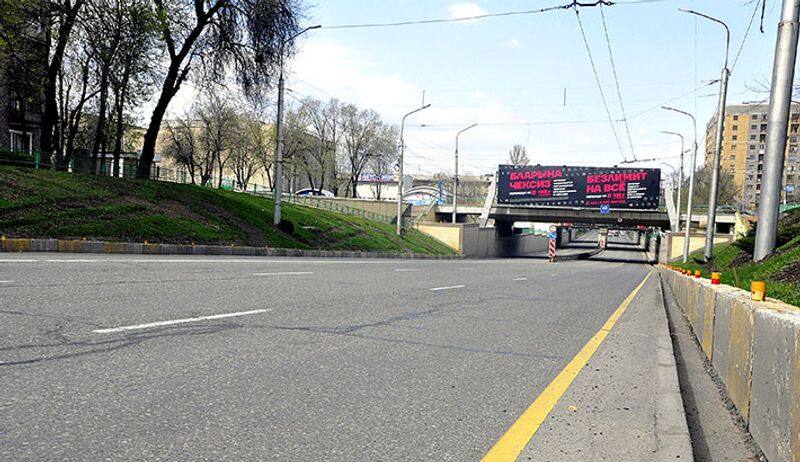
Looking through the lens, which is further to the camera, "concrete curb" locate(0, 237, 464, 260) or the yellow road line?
"concrete curb" locate(0, 237, 464, 260)

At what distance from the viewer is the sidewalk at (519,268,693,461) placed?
384 cm

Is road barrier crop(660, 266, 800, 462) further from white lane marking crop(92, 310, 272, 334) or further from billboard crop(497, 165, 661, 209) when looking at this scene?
billboard crop(497, 165, 661, 209)

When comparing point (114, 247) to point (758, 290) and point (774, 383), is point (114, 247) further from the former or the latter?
point (774, 383)

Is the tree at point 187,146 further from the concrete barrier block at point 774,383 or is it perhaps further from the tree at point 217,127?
the concrete barrier block at point 774,383

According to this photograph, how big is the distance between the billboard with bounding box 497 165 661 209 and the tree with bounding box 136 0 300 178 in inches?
1448

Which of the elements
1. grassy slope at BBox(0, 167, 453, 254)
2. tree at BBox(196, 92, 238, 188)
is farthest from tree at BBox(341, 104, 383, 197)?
grassy slope at BBox(0, 167, 453, 254)

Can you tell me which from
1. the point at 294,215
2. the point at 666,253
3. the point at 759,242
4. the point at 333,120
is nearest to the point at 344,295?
the point at 759,242

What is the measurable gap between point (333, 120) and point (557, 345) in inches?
3349

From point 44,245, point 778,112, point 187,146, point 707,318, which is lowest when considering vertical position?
point 44,245

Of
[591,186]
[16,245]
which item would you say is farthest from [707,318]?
[591,186]

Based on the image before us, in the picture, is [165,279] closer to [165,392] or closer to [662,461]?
[165,392]

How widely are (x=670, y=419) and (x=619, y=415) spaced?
35 cm

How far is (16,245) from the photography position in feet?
52.4

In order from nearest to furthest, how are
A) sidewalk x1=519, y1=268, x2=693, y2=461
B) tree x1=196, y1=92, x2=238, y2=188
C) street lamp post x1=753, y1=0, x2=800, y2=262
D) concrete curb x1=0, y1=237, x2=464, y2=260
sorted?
sidewalk x1=519, y1=268, x2=693, y2=461
street lamp post x1=753, y1=0, x2=800, y2=262
concrete curb x1=0, y1=237, x2=464, y2=260
tree x1=196, y1=92, x2=238, y2=188
